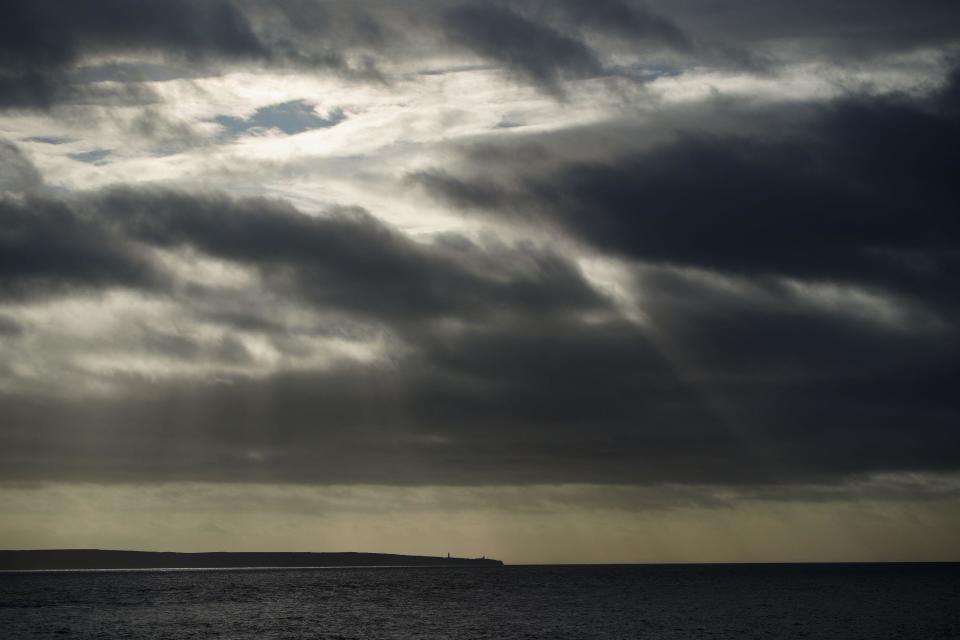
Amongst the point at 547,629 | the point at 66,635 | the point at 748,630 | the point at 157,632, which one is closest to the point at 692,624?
the point at 748,630

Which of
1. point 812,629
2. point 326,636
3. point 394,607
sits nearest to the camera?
point 326,636

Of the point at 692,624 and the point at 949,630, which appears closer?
the point at 949,630

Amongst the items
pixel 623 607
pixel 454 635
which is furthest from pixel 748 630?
pixel 623 607

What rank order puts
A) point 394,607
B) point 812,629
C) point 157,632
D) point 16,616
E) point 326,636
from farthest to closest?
point 394,607 < point 16,616 < point 812,629 < point 157,632 < point 326,636

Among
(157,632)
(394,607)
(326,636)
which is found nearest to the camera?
(326,636)

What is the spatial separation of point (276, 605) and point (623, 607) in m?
65.6

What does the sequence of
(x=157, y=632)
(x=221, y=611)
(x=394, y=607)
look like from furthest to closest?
(x=394, y=607), (x=221, y=611), (x=157, y=632)

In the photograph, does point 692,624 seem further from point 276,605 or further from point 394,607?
point 276,605

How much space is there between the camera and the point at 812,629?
143 m

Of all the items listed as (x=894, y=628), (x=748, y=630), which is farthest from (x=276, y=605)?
(x=894, y=628)

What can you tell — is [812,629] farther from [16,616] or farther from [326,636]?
[16,616]

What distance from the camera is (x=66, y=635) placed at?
4995 inches

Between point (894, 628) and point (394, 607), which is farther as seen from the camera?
point (394, 607)

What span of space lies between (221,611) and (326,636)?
204ft
